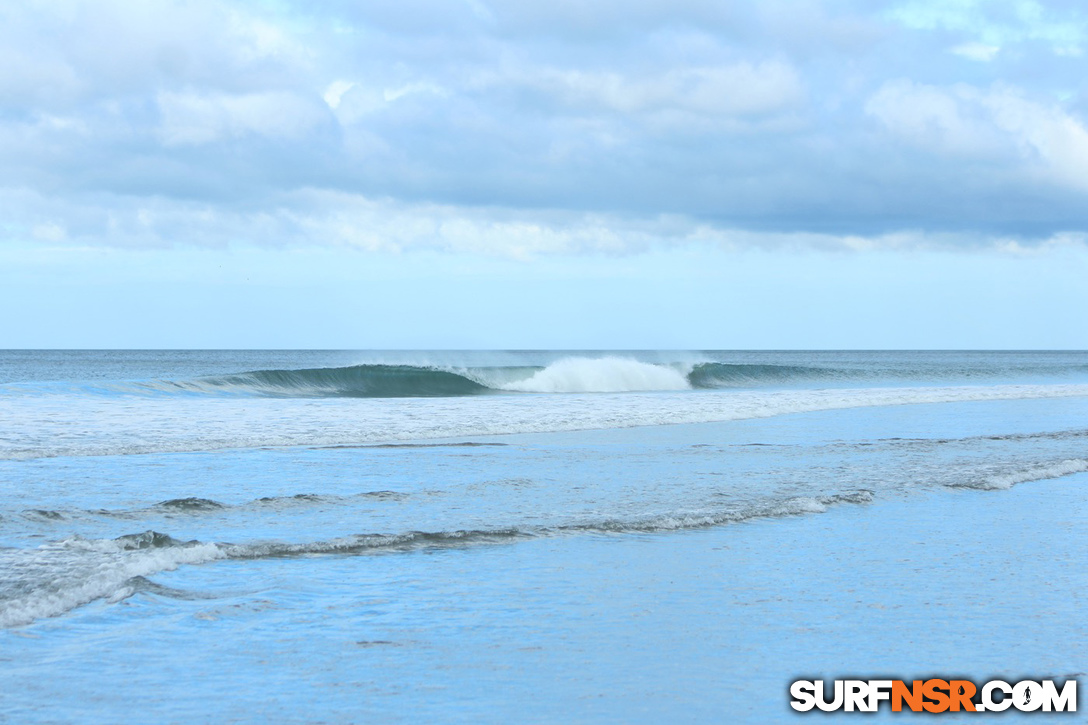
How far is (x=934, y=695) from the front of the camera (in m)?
4.12

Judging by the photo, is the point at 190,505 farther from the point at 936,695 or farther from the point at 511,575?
the point at 936,695

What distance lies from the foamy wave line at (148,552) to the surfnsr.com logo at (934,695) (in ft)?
11.5

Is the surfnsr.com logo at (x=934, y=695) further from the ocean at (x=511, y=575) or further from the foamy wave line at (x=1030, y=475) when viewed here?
the foamy wave line at (x=1030, y=475)

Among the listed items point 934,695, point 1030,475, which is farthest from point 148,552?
point 1030,475

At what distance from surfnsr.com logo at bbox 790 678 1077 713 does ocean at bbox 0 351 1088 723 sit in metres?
0.10

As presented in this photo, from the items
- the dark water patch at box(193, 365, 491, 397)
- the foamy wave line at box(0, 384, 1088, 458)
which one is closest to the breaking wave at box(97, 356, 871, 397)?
the dark water patch at box(193, 365, 491, 397)

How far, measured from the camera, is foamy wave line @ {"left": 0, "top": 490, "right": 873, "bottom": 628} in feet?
18.1

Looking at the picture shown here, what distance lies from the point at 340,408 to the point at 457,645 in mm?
16847

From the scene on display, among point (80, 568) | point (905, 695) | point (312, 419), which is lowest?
point (905, 695)

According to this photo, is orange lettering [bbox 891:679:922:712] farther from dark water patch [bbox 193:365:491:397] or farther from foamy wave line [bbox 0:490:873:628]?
dark water patch [bbox 193:365:491:397]

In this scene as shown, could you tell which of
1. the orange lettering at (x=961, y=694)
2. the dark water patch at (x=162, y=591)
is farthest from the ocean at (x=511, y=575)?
the orange lettering at (x=961, y=694)

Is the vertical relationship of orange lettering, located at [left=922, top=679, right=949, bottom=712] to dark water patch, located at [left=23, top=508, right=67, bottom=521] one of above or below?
below

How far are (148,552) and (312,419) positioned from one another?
11.3m

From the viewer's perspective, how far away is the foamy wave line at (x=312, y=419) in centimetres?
1376
